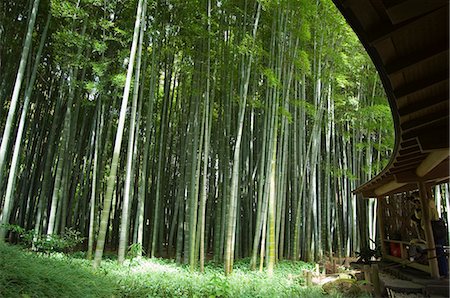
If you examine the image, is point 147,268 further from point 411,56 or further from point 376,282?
point 411,56

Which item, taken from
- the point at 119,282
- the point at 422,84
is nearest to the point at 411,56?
the point at 422,84

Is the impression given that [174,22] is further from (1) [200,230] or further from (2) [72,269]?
(2) [72,269]

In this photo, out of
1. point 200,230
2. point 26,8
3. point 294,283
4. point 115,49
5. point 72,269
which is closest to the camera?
point 72,269

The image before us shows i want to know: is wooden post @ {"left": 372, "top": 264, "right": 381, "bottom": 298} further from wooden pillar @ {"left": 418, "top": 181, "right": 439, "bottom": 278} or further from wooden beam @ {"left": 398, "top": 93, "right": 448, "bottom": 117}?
wooden beam @ {"left": 398, "top": 93, "right": 448, "bottom": 117}

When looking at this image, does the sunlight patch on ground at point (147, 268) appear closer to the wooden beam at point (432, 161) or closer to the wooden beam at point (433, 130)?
the wooden beam at point (432, 161)

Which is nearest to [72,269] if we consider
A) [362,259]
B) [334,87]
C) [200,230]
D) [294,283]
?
[200,230]

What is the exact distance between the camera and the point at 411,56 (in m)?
1.61

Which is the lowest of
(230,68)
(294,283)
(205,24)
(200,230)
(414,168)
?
(294,283)

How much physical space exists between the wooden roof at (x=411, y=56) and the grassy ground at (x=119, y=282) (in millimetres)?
2241

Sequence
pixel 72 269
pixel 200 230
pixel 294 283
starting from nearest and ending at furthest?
1. pixel 72 269
2. pixel 294 283
3. pixel 200 230

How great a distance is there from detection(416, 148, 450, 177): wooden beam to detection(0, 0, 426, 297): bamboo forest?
7.53 feet

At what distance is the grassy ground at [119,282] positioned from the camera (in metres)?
2.73

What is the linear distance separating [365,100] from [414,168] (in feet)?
16.0

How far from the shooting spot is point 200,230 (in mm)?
5617
